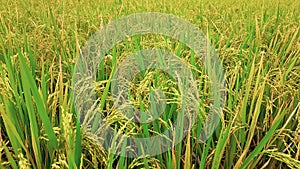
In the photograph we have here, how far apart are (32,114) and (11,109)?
13 centimetres

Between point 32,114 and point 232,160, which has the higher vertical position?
point 32,114

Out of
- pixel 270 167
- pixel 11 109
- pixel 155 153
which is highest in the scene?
pixel 11 109

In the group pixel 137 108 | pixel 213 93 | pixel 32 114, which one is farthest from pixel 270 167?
pixel 32 114

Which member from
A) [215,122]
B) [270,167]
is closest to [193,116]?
[215,122]

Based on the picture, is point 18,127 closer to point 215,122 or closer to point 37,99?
point 37,99

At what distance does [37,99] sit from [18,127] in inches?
5.7

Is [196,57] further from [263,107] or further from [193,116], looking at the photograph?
[193,116]

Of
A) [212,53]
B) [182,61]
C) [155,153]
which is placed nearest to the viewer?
[155,153]

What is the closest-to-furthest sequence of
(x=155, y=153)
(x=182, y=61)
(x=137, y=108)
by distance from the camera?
(x=155, y=153)
(x=137, y=108)
(x=182, y=61)

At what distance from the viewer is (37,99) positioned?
27.7 inches

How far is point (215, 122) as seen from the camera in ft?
2.97

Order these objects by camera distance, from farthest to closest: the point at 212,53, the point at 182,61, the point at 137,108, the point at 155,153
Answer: the point at 212,53, the point at 182,61, the point at 137,108, the point at 155,153

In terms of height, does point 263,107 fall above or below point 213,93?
below

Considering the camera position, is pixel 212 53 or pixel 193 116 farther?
pixel 212 53
